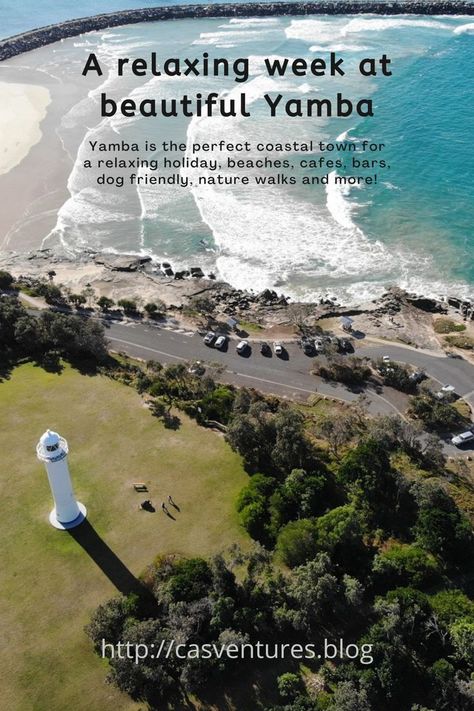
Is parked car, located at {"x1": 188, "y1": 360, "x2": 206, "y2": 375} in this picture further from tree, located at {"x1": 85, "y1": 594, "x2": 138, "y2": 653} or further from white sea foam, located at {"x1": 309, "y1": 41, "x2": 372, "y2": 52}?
white sea foam, located at {"x1": 309, "y1": 41, "x2": 372, "y2": 52}

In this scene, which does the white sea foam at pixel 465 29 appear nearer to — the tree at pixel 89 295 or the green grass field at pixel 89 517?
the tree at pixel 89 295

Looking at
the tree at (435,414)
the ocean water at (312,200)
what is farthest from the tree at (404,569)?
the ocean water at (312,200)

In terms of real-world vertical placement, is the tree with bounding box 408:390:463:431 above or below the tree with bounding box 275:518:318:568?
below

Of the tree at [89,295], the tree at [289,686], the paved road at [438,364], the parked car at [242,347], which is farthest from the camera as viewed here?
the tree at [89,295]

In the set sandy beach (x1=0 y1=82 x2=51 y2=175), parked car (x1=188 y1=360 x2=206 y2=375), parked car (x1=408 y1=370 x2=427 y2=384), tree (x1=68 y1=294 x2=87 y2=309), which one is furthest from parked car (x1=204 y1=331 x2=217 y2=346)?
sandy beach (x1=0 y1=82 x2=51 y2=175)

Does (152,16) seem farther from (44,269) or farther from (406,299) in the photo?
(406,299)

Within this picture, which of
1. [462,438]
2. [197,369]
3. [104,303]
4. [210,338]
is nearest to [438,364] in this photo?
[462,438]

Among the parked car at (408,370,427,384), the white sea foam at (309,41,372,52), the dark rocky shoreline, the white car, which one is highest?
the dark rocky shoreline
